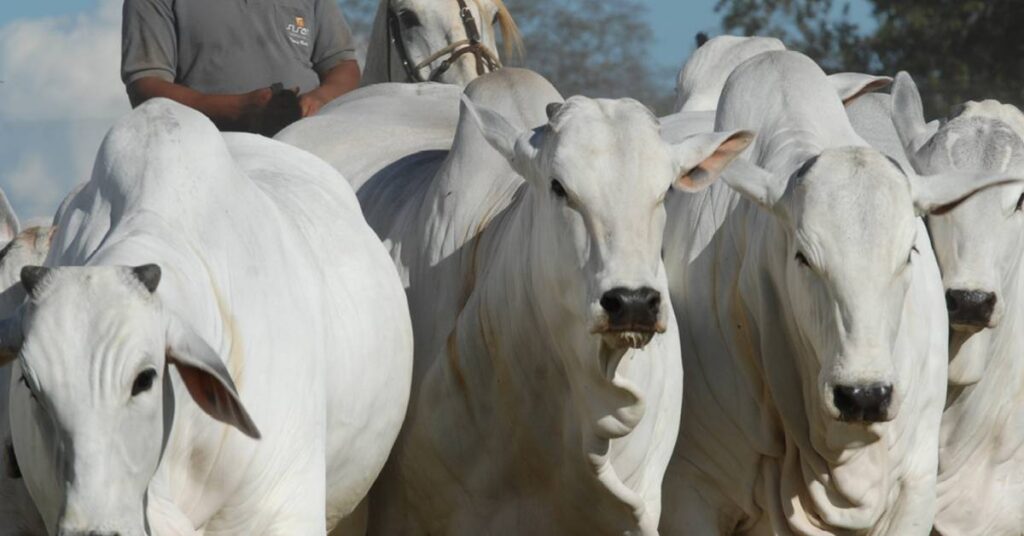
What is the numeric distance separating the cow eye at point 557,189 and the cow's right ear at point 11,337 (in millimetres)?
2076

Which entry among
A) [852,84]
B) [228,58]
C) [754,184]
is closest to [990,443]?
[852,84]

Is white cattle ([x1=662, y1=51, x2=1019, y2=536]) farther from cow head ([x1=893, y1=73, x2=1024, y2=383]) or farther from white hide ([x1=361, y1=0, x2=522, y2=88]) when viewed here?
white hide ([x1=361, y1=0, x2=522, y2=88])

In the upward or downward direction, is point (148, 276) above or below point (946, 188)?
above

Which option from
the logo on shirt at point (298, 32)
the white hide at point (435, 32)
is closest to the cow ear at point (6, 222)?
the logo on shirt at point (298, 32)

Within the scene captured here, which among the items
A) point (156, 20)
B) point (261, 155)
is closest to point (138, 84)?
point (156, 20)

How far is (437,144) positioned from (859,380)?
256 cm

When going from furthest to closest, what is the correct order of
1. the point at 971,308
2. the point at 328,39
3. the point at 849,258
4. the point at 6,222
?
the point at 328,39 < the point at 971,308 < the point at 6,222 < the point at 849,258

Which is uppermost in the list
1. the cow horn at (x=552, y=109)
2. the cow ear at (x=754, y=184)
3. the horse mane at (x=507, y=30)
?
the cow horn at (x=552, y=109)

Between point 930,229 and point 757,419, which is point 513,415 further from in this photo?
point 930,229

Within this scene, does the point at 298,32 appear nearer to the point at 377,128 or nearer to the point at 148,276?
the point at 377,128

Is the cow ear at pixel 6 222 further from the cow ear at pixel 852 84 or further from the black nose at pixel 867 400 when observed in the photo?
the cow ear at pixel 852 84

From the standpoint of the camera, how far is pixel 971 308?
8.01m

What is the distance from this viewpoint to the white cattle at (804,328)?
Answer: 7.02 metres

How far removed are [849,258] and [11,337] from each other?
2.67 m
